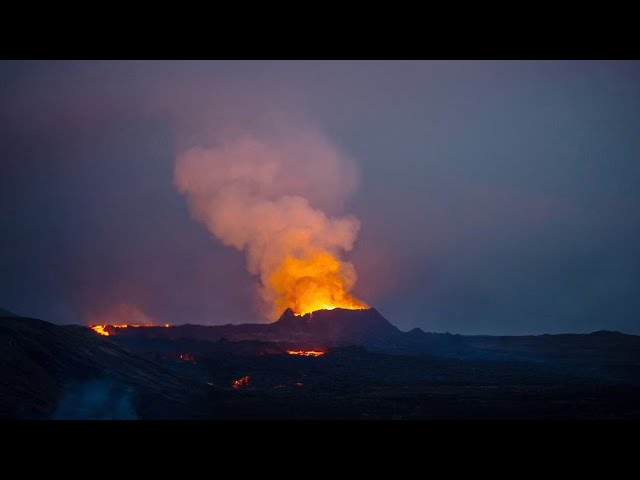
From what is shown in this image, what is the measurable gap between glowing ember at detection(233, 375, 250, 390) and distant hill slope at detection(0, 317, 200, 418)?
12.7 feet

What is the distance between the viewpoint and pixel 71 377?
25.5 metres

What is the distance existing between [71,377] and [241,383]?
10.1 m

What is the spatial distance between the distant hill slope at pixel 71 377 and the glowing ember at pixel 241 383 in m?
3.87

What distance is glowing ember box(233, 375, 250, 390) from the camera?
107 feet

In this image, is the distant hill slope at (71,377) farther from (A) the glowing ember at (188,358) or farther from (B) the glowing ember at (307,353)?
(B) the glowing ember at (307,353)

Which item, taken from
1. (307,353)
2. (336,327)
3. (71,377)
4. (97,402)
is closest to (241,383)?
(71,377)

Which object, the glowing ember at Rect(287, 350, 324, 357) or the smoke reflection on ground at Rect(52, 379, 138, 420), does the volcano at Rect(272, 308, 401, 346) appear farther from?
the smoke reflection on ground at Rect(52, 379, 138, 420)

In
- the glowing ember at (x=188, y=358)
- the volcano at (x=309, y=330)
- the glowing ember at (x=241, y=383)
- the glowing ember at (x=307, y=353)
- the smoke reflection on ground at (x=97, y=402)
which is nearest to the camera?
the smoke reflection on ground at (x=97, y=402)

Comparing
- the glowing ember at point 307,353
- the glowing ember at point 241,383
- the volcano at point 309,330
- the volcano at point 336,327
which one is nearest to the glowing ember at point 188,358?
the glowing ember at point 241,383

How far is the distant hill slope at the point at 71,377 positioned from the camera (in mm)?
22609

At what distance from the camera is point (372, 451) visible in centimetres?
1191

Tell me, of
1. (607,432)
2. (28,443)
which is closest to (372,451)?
(607,432)
